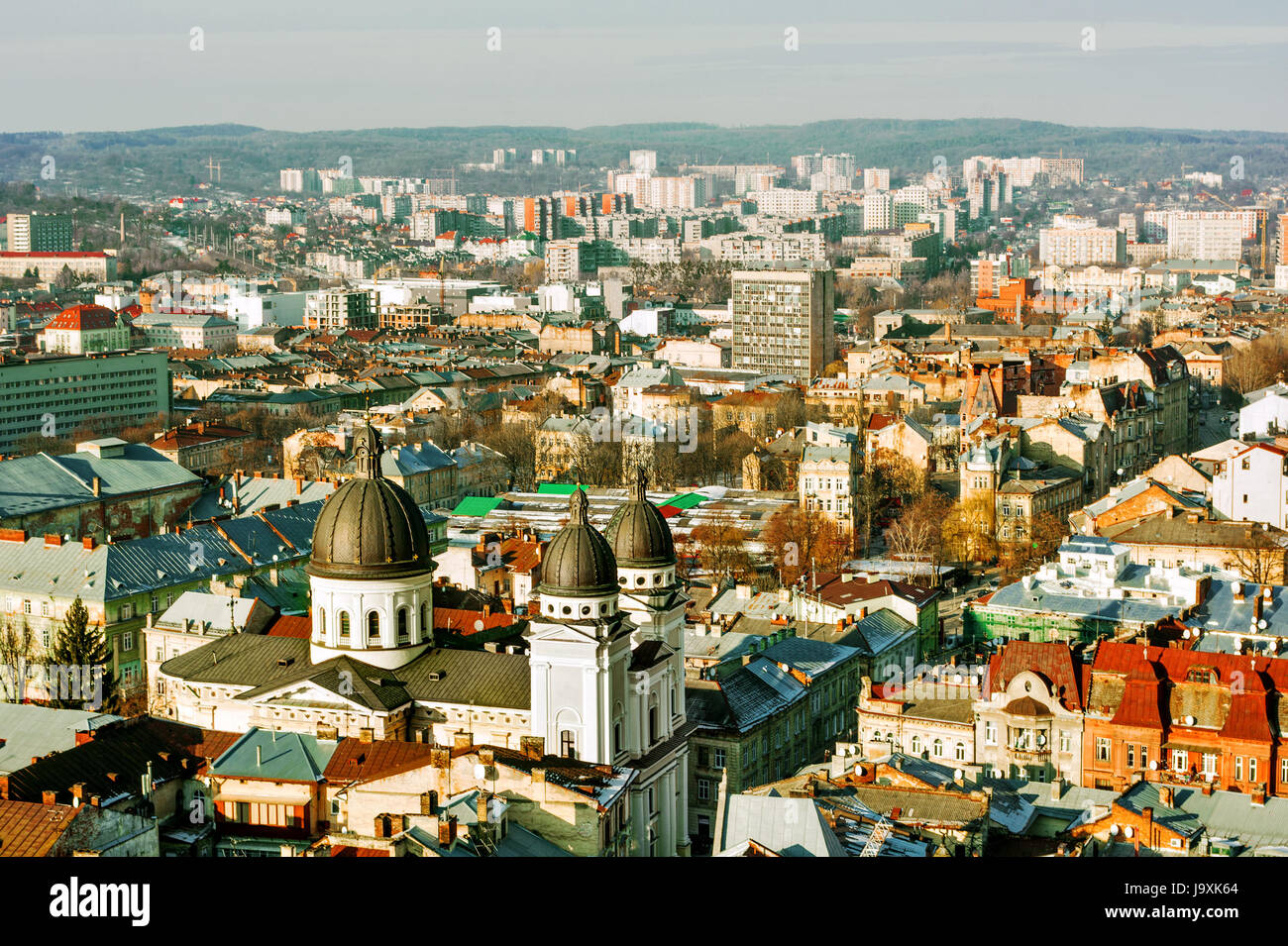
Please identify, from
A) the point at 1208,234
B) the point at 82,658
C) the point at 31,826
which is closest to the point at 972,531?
the point at 82,658

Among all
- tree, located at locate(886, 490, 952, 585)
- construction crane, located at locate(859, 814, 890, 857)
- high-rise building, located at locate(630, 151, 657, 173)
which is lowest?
tree, located at locate(886, 490, 952, 585)

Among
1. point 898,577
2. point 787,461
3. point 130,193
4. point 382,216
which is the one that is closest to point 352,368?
point 787,461

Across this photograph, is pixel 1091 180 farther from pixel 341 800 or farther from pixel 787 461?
pixel 341 800

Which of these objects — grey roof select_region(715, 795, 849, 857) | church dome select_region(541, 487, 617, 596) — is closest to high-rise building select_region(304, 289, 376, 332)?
church dome select_region(541, 487, 617, 596)

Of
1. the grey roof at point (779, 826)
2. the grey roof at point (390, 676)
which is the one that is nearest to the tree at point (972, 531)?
the grey roof at point (390, 676)

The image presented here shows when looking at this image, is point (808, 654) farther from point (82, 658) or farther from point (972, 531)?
point (972, 531)

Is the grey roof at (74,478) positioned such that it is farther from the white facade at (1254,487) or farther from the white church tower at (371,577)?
the white facade at (1254,487)

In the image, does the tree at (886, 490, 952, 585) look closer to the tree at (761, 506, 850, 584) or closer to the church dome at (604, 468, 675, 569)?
the tree at (761, 506, 850, 584)
